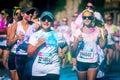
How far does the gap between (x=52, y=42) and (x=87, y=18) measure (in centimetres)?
81

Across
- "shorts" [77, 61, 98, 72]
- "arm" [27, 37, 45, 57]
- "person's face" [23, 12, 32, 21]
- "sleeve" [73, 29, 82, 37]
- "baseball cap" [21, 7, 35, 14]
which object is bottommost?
"shorts" [77, 61, 98, 72]

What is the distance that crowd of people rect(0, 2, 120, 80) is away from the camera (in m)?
7.00

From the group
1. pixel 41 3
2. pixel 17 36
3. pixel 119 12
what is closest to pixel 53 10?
pixel 41 3

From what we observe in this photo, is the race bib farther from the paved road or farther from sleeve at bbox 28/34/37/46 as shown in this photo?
the paved road

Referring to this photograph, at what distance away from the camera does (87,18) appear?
706 cm

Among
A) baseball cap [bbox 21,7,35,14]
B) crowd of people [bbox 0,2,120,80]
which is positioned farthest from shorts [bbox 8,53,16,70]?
baseball cap [bbox 21,7,35,14]

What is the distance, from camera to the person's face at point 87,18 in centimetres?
707

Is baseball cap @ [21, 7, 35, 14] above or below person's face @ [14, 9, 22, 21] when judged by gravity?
above

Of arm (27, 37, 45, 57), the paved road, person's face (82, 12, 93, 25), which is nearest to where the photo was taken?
arm (27, 37, 45, 57)

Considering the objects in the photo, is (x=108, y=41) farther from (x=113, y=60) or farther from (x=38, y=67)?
(x=38, y=67)

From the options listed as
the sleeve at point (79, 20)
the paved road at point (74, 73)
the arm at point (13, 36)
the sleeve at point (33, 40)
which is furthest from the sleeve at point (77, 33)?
the arm at point (13, 36)

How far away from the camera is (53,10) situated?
7234mm

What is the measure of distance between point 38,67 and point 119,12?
1.94 m

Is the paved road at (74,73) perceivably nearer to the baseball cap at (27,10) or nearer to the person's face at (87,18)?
the person's face at (87,18)
